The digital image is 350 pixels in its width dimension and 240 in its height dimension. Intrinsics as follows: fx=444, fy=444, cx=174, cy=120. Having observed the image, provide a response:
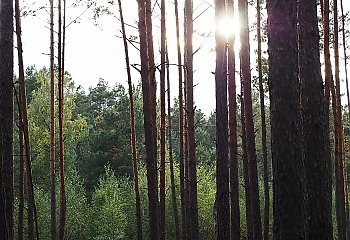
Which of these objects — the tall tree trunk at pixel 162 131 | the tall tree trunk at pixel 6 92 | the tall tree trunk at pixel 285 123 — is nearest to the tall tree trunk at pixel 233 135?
the tall tree trunk at pixel 162 131

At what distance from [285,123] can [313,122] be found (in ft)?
3.96

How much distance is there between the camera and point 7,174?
4.51 metres

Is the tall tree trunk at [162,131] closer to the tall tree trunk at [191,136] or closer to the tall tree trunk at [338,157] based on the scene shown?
the tall tree trunk at [191,136]

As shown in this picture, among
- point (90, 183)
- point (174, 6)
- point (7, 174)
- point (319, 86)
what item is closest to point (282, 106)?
point (319, 86)

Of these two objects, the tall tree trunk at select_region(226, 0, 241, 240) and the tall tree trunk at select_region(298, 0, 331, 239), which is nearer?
the tall tree trunk at select_region(298, 0, 331, 239)

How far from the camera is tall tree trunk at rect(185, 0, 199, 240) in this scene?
10.2 meters

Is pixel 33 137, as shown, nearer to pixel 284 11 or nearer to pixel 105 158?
pixel 105 158

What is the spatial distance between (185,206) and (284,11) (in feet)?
30.9

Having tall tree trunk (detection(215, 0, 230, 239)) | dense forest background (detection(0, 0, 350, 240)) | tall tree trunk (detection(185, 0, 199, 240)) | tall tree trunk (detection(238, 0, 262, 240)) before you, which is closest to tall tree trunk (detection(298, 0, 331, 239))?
dense forest background (detection(0, 0, 350, 240))

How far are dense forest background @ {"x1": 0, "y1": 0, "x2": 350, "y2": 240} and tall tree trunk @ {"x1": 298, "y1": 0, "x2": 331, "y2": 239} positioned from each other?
0.04ft

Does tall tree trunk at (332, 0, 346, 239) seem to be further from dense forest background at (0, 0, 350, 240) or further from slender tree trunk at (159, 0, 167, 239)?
slender tree trunk at (159, 0, 167, 239)

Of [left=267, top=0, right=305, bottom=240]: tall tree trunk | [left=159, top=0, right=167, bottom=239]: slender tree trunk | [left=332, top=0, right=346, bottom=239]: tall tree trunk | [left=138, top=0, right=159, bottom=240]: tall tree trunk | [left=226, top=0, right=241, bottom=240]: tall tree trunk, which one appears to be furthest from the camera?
[left=332, top=0, right=346, bottom=239]: tall tree trunk

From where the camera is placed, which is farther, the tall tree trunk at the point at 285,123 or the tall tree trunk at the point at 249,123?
the tall tree trunk at the point at 249,123

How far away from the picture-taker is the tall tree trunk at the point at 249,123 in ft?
30.4
